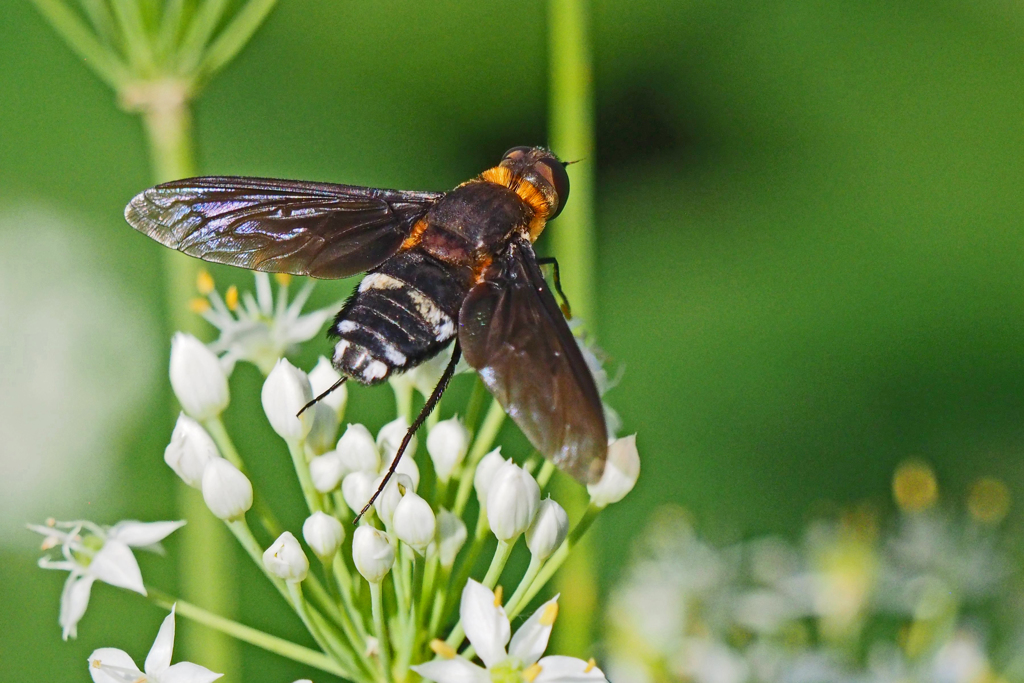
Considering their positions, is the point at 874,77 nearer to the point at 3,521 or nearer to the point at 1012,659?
the point at 1012,659

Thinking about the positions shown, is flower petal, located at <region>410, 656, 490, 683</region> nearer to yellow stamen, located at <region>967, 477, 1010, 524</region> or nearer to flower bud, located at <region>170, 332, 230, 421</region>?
flower bud, located at <region>170, 332, 230, 421</region>

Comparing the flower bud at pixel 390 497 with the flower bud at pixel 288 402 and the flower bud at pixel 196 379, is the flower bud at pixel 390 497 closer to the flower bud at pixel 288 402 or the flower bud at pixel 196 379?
the flower bud at pixel 288 402

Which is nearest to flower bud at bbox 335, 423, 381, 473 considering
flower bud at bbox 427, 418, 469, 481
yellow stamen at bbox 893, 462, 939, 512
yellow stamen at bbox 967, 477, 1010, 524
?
flower bud at bbox 427, 418, 469, 481

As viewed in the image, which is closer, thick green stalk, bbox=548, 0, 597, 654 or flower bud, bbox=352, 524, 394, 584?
flower bud, bbox=352, 524, 394, 584

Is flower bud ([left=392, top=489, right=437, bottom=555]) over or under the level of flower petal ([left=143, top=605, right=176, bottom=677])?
over

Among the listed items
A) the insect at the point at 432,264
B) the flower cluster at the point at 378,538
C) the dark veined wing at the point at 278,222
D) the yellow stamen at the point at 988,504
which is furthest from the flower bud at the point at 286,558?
the yellow stamen at the point at 988,504

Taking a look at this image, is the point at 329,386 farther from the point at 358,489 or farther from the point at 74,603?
the point at 74,603
